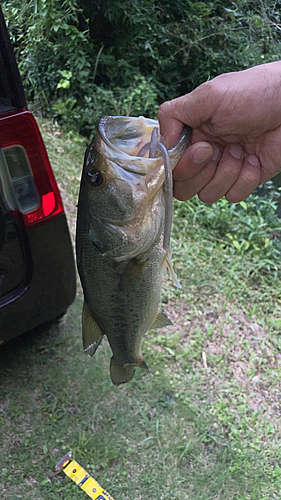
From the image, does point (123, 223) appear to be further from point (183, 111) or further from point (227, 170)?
point (227, 170)

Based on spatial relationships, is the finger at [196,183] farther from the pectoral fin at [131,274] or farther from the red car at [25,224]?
the red car at [25,224]

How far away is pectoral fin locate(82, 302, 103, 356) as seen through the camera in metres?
1.21

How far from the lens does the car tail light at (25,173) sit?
5.66ft

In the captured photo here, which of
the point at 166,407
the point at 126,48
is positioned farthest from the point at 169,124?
the point at 126,48

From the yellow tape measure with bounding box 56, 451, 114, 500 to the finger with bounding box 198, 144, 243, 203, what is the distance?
1635mm

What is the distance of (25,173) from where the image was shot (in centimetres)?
184

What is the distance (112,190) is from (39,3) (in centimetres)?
195

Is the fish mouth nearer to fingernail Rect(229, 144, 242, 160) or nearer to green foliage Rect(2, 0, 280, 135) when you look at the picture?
fingernail Rect(229, 144, 242, 160)

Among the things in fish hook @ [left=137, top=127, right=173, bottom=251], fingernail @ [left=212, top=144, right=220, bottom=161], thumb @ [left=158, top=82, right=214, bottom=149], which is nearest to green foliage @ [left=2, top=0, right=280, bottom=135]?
fingernail @ [left=212, top=144, right=220, bottom=161]

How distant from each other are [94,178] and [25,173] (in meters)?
0.93

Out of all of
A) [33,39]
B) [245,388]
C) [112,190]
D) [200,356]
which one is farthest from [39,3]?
[245,388]

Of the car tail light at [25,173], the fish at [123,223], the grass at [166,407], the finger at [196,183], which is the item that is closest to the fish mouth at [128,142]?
the fish at [123,223]

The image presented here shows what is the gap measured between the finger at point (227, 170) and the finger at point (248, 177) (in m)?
0.02

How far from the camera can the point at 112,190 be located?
1.03 m
